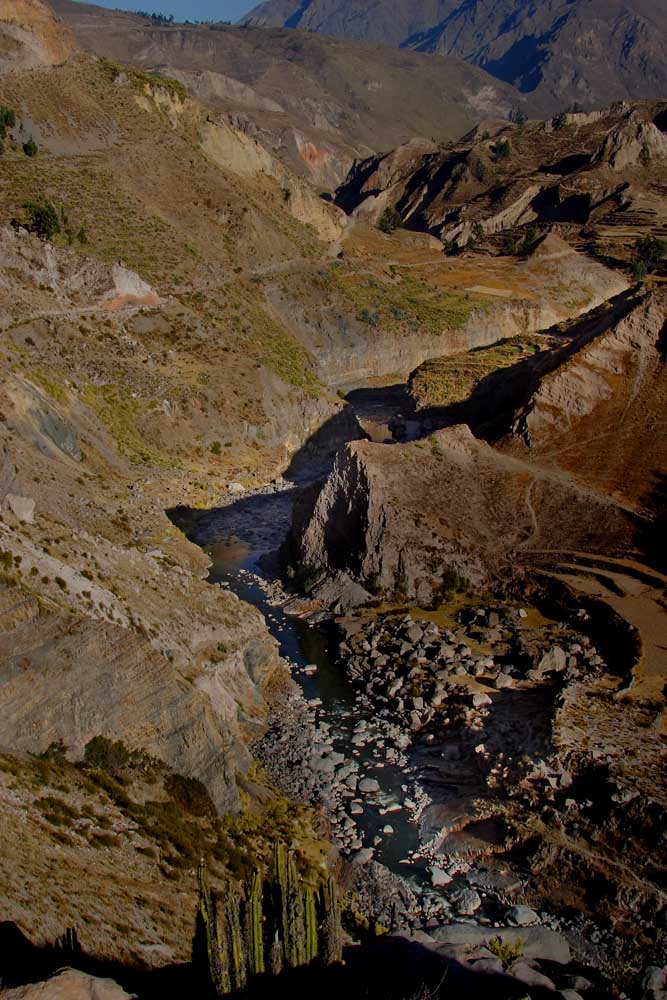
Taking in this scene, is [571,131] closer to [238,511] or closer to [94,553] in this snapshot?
[238,511]

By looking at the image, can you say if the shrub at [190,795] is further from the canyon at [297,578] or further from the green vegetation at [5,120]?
the green vegetation at [5,120]

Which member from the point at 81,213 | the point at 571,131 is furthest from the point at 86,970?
the point at 571,131

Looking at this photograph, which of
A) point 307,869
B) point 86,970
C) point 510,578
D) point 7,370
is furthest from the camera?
point 7,370

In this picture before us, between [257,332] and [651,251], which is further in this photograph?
[651,251]

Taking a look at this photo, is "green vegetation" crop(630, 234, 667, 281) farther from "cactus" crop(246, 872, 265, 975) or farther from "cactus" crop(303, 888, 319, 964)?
"cactus" crop(246, 872, 265, 975)

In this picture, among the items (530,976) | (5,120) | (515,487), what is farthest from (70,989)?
(5,120)

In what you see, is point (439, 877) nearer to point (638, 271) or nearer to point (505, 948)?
point (505, 948)

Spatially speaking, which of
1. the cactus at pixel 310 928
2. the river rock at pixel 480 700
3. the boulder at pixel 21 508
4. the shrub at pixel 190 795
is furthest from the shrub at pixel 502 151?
the cactus at pixel 310 928
